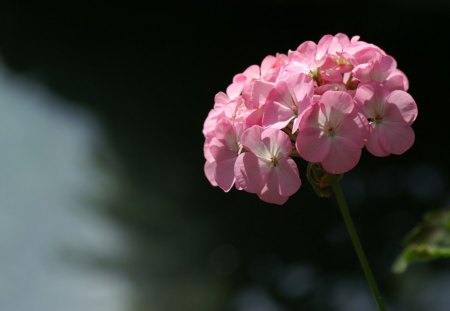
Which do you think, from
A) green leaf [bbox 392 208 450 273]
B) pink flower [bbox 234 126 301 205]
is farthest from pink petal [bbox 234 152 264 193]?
green leaf [bbox 392 208 450 273]

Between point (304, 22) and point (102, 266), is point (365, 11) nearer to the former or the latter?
point (304, 22)

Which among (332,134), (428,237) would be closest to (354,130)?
(332,134)

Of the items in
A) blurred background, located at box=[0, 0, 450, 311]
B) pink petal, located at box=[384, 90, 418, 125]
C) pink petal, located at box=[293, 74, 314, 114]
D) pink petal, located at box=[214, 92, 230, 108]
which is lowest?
pink petal, located at box=[384, 90, 418, 125]

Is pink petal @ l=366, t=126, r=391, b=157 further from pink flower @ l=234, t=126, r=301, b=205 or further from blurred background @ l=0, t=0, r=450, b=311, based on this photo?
blurred background @ l=0, t=0, r=450, b=311

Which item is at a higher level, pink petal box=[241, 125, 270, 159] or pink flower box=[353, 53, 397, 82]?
pink flower box=[353, 53, 397, 82]

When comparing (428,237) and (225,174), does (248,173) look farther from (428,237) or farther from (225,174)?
(428,237)

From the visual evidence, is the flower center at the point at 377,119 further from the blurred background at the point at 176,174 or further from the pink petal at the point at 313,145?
the blurred background at the point at 176,174

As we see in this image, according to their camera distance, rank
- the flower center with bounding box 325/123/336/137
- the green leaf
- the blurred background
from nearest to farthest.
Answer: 1. the flower center with bounding box 325/123/336/137
2. the green leaf
3. the blurred background
